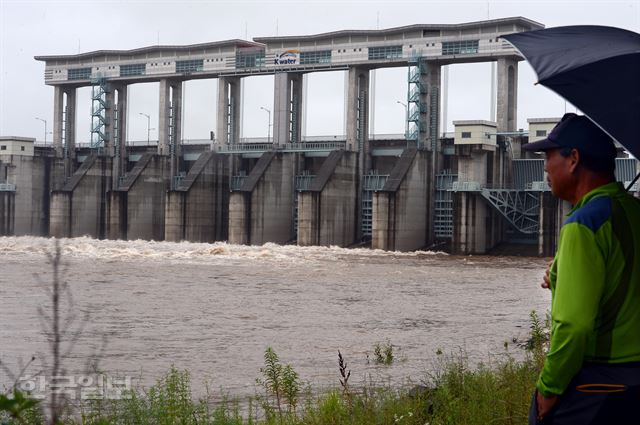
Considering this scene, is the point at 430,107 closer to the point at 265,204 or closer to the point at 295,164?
the point at 295,164

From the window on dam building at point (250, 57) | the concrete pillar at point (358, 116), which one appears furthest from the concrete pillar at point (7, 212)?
the concrete pillar at point (358, 116)

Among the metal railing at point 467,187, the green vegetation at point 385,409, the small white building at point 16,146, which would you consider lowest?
the green vegetation at point 385,409

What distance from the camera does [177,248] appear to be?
4469 cm

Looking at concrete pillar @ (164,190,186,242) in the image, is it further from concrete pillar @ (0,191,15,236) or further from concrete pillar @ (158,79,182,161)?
concrete pillar @ (0,191,15,236)

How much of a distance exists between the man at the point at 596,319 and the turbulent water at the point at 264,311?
167 centimetres

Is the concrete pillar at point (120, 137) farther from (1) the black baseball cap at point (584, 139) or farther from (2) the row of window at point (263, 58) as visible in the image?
(1) the black baseball cap at point (584, 139)

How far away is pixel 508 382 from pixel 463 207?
35.6 meters

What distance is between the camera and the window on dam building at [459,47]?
44.6 m

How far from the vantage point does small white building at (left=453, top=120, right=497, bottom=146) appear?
4253 cm

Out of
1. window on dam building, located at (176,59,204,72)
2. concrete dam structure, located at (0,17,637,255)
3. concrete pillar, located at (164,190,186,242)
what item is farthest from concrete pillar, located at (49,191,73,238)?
window on dam building, located at (176,59,204,72)

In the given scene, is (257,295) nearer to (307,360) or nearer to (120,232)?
(307,360)

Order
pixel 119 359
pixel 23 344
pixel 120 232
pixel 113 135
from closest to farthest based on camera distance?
pixel 119 359
pixel 23 344
pixel 120 232
pixel 113 135

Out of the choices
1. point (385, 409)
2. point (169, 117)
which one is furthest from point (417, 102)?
point (385, 409)

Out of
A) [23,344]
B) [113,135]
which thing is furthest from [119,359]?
[113,135]
